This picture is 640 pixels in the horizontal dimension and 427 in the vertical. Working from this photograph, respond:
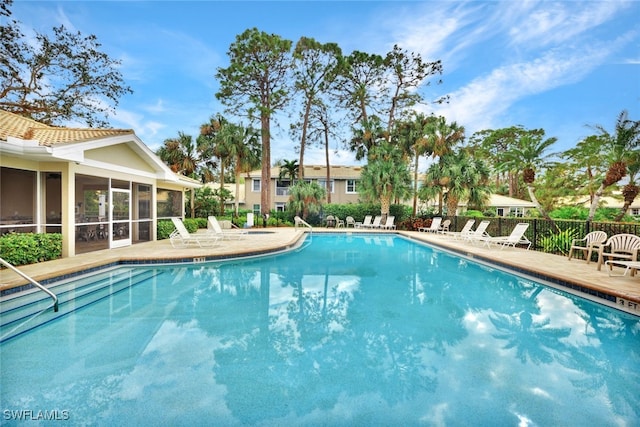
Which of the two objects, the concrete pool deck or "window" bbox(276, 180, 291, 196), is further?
"window" bbox(276, 180, 291, 196)

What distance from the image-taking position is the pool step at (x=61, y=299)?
470 cm

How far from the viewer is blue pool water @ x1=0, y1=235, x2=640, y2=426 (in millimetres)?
2785

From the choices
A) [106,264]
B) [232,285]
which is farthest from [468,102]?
[106,264]

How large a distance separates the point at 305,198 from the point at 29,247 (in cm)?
1637

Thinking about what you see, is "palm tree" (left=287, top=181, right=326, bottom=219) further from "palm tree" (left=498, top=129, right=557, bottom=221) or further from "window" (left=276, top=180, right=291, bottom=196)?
"palm tree" (left=498, top=129, right=557, bottom=221)

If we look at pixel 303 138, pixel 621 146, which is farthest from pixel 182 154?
pixel 621 146

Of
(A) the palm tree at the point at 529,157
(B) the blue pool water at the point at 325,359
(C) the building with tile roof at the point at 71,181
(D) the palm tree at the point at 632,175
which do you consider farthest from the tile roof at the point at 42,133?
(D) the palm tree at the point at 632,175

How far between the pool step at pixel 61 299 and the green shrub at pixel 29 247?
1.62 m

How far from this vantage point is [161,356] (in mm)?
3760

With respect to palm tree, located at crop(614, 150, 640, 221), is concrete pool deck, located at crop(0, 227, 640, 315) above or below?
below

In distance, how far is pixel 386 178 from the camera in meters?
21.2

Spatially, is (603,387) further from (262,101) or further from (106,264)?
(262,101)

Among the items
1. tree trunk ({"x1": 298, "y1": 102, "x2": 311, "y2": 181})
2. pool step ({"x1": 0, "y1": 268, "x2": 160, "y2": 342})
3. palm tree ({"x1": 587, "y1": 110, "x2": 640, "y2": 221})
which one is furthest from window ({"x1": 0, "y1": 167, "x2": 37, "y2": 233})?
palm tree ({"x1": 587, "y1": 110, "x2": 640, "y2": 221})

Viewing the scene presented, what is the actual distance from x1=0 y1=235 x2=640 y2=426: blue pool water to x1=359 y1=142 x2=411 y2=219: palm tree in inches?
589
